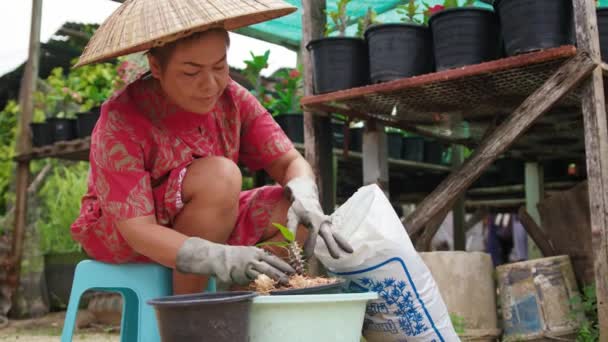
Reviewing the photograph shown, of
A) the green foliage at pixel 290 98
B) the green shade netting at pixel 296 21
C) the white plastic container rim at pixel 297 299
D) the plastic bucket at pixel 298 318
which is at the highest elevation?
the green shade netting at pixel 296 21

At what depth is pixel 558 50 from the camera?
2.35m

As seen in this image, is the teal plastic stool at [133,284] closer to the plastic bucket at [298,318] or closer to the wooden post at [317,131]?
the plastic bucket at [298,318]

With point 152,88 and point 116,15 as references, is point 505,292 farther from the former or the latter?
point 116,15

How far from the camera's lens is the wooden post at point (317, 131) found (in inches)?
125

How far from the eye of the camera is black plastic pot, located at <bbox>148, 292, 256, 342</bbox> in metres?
1.23

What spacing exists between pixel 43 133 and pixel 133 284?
3.21 m

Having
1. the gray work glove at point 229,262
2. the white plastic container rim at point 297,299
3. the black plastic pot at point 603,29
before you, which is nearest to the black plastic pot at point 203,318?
the white plastic container rim at point 297,299

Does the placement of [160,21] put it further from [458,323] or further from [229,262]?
[458,323]

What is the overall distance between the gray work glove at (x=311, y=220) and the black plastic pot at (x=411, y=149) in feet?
10.3

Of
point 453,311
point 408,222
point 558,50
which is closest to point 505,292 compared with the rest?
point 453,311

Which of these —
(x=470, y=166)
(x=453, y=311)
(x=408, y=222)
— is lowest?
(x=453, y=311)

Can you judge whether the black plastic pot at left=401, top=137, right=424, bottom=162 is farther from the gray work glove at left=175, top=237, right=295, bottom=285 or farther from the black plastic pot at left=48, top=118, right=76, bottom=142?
the gray work glove at left=175, top=237, right=295, bottom=285

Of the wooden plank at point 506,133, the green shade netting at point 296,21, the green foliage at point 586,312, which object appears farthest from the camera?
the green shade netting at point 296,21

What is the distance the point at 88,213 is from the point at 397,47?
1582mm
